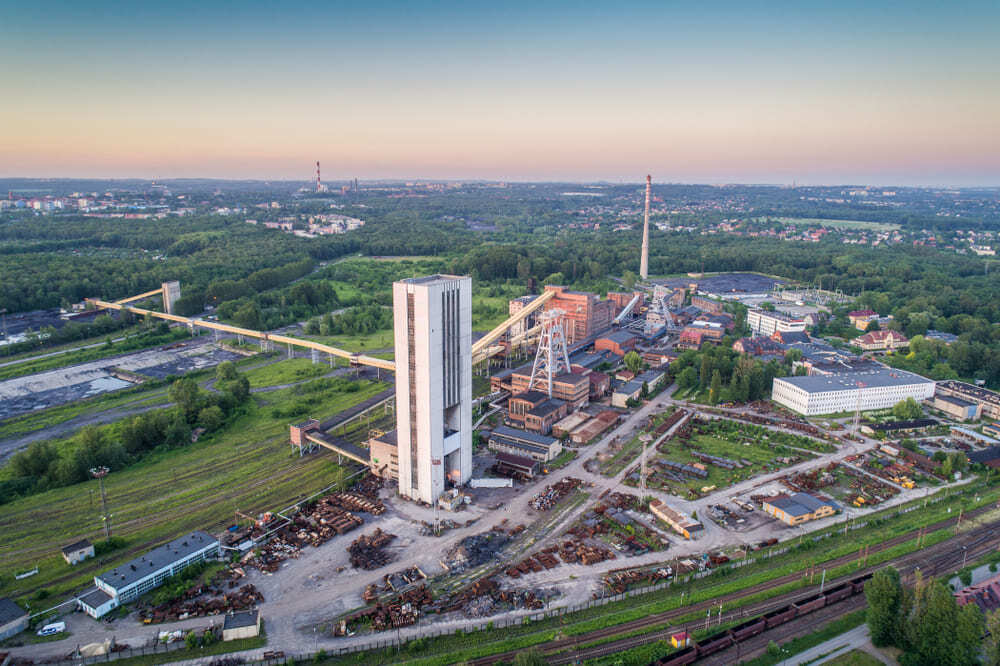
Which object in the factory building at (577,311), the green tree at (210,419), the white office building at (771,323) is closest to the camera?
the green tree at (210,419)

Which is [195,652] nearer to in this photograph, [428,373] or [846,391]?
[428,373]

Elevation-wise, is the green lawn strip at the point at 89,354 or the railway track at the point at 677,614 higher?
the green lawn strip at the point at 89,354

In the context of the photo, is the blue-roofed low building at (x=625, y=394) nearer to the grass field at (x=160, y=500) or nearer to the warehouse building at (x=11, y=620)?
the grass field at (x=160, y=500)

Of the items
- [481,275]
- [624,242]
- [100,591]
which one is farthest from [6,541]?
[624,242]

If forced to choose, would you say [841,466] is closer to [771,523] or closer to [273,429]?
[771,523]

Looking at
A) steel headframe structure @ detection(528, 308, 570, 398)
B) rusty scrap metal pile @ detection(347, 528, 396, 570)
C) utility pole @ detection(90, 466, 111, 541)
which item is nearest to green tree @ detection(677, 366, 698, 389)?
steel headframe structure @ detection(528, 308, 570, 398)

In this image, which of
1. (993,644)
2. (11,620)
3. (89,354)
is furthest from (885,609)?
(89,354)

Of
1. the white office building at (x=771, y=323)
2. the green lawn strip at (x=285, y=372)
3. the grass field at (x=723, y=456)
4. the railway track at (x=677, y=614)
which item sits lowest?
the railway track at (x=677, y=614)

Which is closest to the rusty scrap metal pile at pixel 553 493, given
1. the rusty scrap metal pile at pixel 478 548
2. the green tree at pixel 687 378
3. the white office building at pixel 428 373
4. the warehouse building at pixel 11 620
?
the rusty scrap metal pile at pixel 478 548
